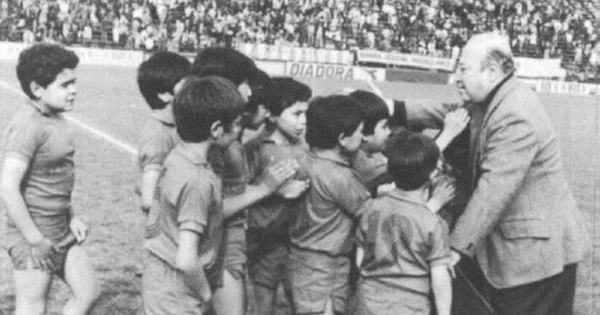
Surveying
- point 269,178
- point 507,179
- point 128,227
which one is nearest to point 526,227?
point 507,179

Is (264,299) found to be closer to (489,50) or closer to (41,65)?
(41,65)

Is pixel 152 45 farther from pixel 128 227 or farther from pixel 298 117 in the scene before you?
pixel 298 117

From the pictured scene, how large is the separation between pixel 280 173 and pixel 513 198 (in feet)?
3.93

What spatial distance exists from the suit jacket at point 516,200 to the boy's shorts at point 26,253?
82.3 inches

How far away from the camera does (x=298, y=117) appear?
5.41 meters

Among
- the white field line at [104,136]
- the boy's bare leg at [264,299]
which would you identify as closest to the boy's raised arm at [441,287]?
the boy's bare leg at [264,299]

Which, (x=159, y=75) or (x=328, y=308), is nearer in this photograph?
(x=328, y=308)

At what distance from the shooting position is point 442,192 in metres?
4.82

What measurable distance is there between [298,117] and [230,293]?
1.13 metres

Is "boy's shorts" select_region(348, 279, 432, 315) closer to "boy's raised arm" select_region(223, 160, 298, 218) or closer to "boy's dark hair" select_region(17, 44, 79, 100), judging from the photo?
"boy's raised arm" select_region(223, 160, 298, 218)

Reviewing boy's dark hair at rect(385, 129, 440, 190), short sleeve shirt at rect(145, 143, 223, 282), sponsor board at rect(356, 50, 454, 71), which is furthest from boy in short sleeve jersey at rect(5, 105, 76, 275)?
sponsor board at rect(356, 50, 454, 71)

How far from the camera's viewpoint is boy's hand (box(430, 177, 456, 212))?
4.79 meters

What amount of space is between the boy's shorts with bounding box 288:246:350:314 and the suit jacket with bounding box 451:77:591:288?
2.48 ft

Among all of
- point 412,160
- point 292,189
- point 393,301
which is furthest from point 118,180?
point 412,160
